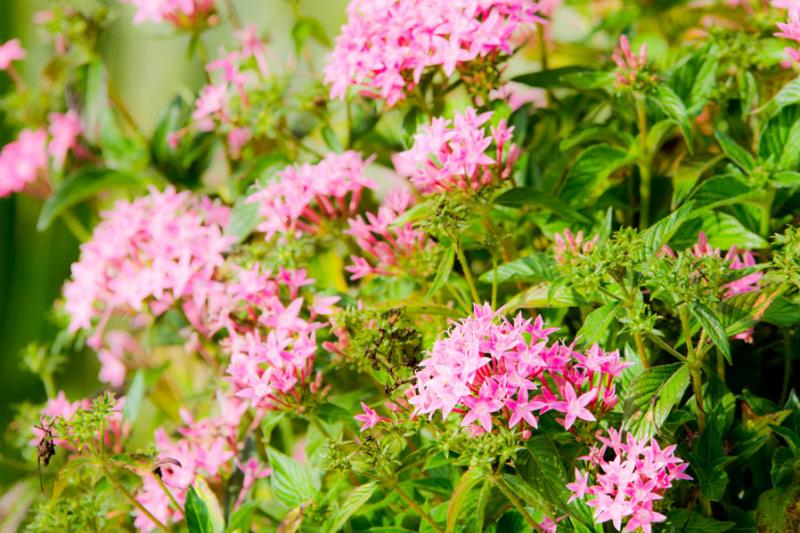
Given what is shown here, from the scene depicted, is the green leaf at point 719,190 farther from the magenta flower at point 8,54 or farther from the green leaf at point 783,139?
the magenta flower at point 8,54

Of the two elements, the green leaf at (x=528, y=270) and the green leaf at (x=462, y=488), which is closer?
the green leaf at (x=462, y=488)

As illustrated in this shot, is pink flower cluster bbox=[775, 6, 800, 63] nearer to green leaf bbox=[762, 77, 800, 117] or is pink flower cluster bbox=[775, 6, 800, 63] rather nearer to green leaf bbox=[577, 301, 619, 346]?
green leaf bbox=[762, 77, 800, 117]

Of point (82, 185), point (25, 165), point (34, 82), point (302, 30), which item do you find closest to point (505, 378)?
point (302, 30)

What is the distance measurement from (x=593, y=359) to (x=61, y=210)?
33.9 inches

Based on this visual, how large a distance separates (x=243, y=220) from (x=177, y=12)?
32 cm

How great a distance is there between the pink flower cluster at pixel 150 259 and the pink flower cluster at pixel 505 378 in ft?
1.24

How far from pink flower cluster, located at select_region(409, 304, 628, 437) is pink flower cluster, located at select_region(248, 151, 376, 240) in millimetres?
289

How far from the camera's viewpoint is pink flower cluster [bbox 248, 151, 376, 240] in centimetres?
94

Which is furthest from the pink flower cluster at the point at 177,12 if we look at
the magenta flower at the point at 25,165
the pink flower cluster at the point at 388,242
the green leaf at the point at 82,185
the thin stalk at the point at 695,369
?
the thin stalk at the point at 695,369

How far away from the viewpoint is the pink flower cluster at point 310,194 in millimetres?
944

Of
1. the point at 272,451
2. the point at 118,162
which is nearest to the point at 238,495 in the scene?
the point at 272,451

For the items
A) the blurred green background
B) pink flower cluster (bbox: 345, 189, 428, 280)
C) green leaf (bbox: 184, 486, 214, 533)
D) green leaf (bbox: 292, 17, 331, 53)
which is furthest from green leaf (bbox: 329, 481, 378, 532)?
the blurred green background

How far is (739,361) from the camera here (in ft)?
3.07

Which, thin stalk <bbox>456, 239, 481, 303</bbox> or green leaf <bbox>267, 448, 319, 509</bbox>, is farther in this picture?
green leaf <bbox>267, 448, 319, 509</bbox>
